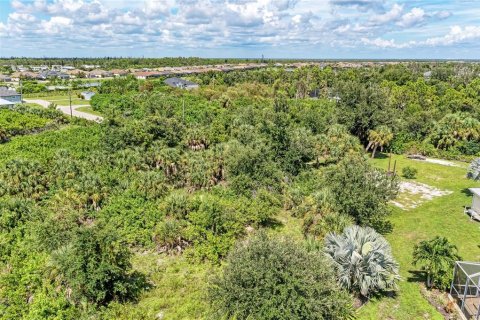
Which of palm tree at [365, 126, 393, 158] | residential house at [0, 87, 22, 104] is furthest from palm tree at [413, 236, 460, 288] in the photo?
residential house at [0, 87, 22, 104]

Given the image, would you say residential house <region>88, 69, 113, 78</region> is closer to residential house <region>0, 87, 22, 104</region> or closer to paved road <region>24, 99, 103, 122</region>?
paved road <region>24, 99, 103, 122</region>

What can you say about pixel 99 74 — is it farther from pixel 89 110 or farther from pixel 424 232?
pixel 424 232

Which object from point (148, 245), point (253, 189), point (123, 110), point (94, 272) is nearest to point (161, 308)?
point (94, 272)

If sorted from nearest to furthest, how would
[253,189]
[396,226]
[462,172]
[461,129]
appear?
[396,226], [253,189], [462,172], [461,129]

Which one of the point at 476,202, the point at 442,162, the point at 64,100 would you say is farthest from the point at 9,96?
the point at 476,202

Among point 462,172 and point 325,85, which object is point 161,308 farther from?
point 325,85

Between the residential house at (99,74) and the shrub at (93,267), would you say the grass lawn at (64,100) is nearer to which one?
the residential house at (99,74)

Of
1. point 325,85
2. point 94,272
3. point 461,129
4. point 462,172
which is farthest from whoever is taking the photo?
point 325,85
